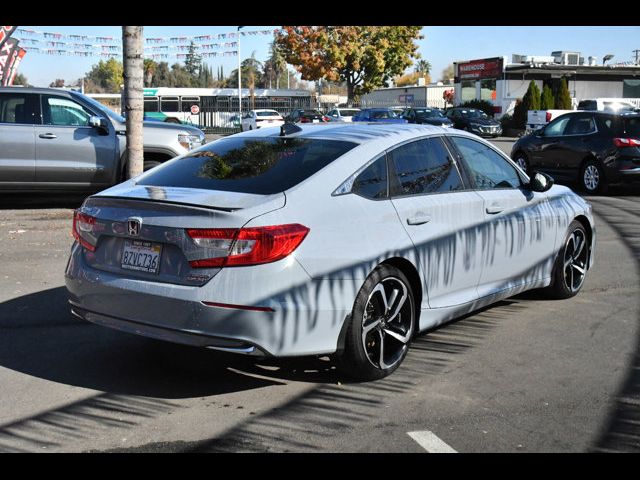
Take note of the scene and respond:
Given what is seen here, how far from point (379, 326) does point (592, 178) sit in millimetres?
11958

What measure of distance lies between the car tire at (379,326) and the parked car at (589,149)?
11.4 metres

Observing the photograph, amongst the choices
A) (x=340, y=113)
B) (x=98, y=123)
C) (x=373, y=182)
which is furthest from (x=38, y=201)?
(x=340, y=113)

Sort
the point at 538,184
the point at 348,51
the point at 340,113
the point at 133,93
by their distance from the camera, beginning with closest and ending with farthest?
the point at 538,184 → the point at 133,93 → the point at 340,113 → the point at 348,51

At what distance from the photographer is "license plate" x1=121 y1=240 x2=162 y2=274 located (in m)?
4.82

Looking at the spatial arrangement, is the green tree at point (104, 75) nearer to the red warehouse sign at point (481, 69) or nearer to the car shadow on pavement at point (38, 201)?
the red warehouse sign at point (481, 69)

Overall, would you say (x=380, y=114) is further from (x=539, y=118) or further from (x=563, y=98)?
(x=563, y=98)

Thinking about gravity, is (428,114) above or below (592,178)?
above

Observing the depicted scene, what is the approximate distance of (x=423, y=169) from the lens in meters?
5.89

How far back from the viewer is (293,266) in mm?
4660

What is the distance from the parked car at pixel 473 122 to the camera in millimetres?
41406

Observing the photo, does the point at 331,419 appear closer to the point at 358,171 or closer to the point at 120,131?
the point at 358,171

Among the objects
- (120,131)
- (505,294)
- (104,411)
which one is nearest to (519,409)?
(505,294)
